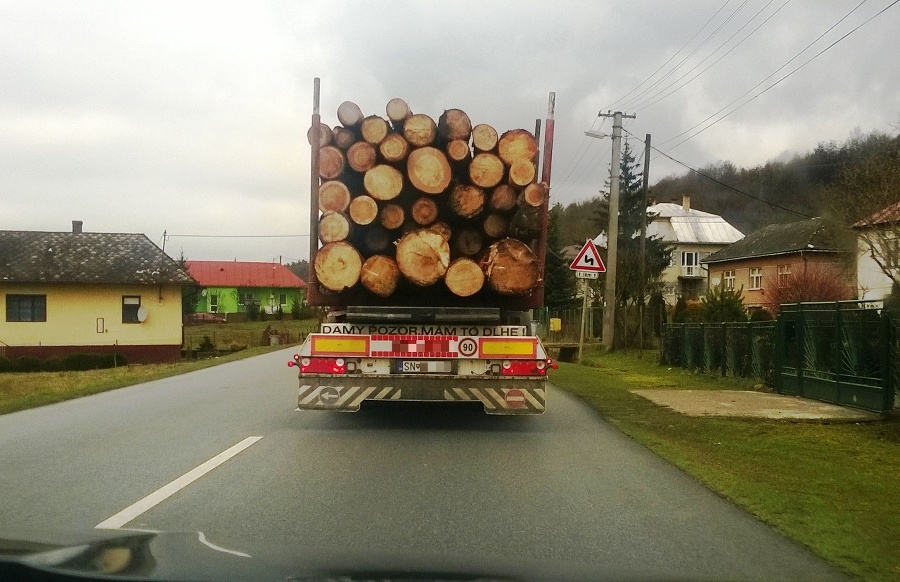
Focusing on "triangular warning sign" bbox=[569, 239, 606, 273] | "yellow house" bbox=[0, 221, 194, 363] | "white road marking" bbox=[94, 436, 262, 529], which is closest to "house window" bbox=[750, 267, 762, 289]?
"yellow house" bbox=[0, 221, 194, 363]

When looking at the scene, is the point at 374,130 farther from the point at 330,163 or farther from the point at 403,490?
the point at 403,490

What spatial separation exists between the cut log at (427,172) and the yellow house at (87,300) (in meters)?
33.2

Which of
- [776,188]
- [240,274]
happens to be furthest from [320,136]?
[240,274]

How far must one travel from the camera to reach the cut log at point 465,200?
385 inches

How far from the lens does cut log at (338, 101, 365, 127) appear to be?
977cm

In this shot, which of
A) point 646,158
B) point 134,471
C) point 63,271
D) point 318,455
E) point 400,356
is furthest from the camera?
point 63,271

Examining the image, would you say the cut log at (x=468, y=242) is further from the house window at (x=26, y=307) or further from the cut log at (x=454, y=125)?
the house window at (x=26, y=307)

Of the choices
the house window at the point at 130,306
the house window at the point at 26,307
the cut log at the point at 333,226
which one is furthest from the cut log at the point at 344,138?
the house window at the point at 26,307

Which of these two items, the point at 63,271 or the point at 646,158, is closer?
the point at 646,158

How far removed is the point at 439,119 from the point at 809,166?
30.9 meters

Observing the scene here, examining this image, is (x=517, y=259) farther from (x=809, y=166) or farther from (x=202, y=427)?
(x=809, y=166)

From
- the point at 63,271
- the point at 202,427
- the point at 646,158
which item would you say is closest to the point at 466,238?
the point at 202,427

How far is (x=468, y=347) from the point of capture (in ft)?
31.4

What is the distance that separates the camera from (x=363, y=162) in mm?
9734
